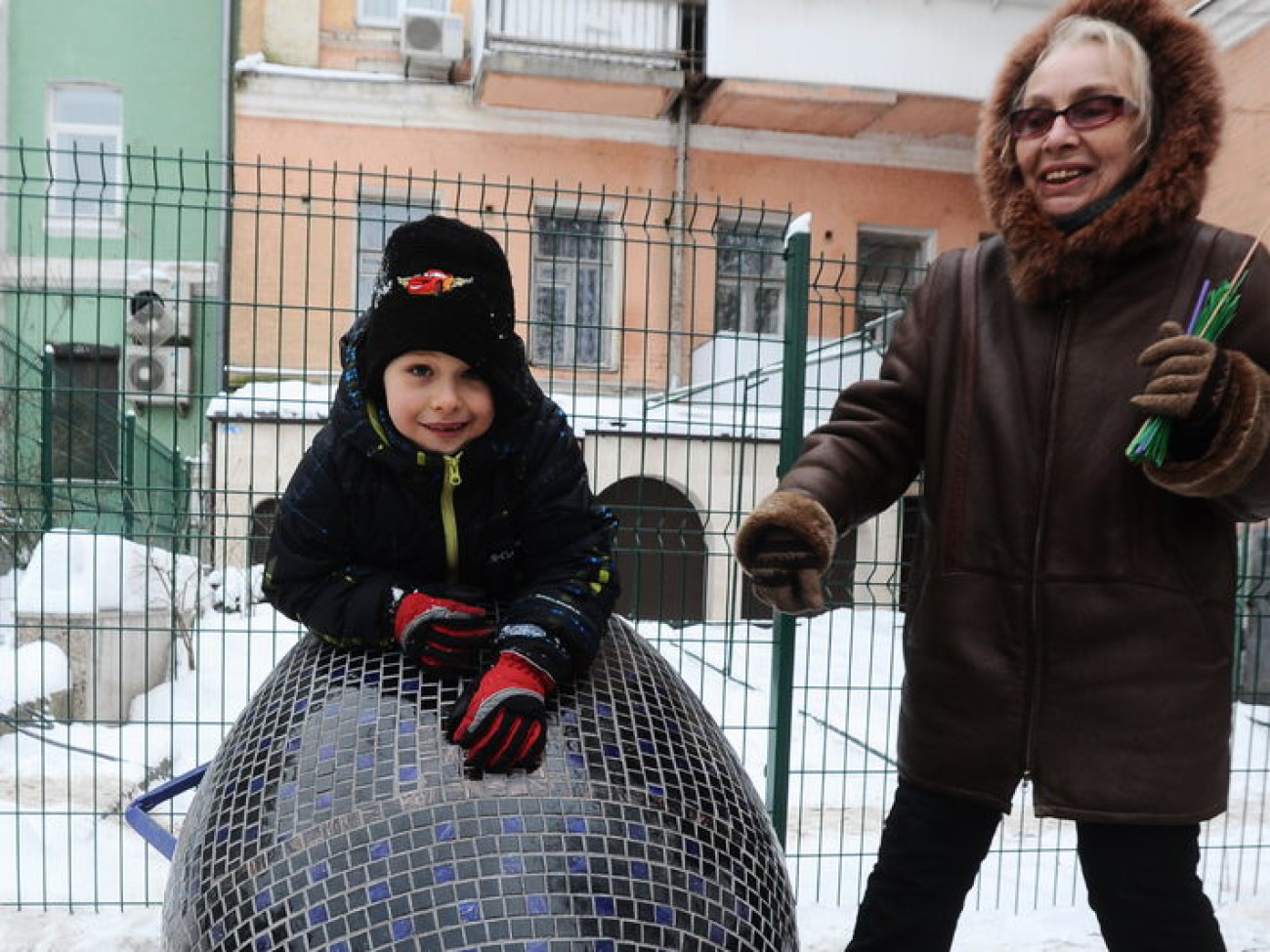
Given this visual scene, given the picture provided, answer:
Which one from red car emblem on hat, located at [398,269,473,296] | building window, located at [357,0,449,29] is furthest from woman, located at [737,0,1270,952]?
building window, located at [357,0,449,29]

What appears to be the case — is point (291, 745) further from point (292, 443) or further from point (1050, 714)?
point (292, 443)

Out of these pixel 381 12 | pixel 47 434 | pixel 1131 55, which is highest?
pixel 381 12

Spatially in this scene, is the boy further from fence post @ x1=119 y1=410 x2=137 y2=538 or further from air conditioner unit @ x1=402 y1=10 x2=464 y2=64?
air conditioner unit @ x1=402 y1=10 x2=464 y2=64

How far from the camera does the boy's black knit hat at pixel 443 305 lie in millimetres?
1614

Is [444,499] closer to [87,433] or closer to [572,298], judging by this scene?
[87,433]

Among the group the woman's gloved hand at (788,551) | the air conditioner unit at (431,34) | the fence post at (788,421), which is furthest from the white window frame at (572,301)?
the air conditioner unit at (431,34)

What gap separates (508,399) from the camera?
1.72 metres

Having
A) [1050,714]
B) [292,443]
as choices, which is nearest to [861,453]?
[1050,714]

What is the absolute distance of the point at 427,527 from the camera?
1718 mm

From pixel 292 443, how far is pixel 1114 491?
3.87 m

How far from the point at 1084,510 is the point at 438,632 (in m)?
1.09

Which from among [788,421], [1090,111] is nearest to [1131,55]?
[1090,111]

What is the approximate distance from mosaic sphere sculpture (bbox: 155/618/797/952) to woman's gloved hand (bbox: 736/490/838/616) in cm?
28

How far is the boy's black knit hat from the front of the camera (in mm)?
1614
